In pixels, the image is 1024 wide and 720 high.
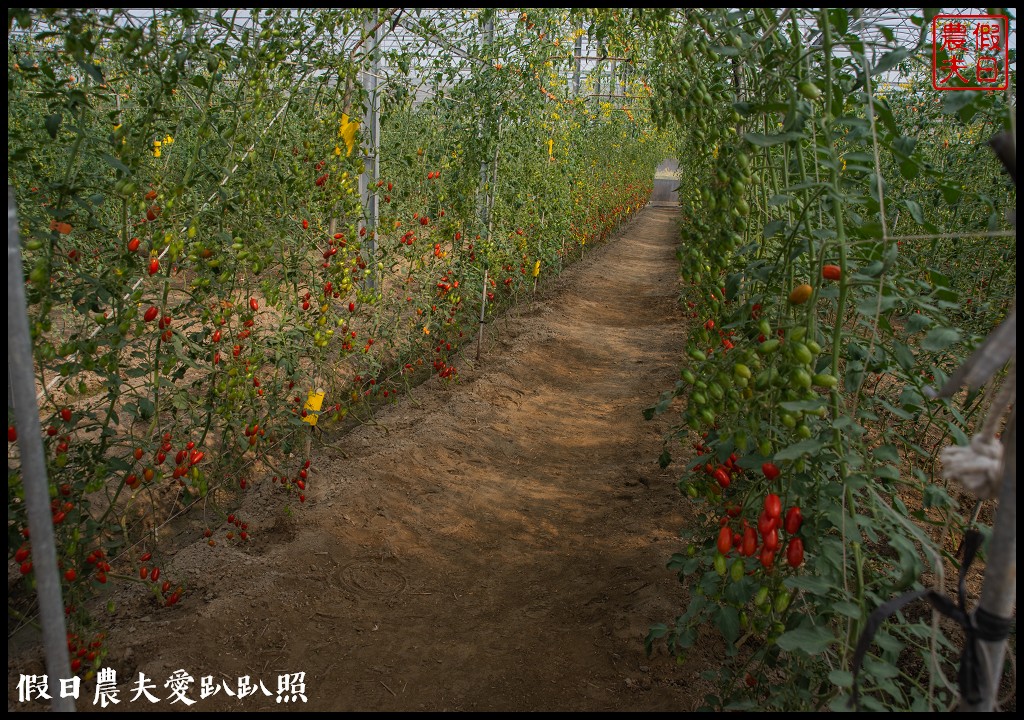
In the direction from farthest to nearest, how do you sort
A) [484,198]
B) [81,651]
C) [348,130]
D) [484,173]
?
[484,198] < [484,173] < [348,130] < [81,651]

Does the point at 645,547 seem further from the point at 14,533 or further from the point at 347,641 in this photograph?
the point at 14,533

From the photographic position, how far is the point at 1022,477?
31.9 inches

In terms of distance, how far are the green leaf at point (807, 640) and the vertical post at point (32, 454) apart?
3.50 ft

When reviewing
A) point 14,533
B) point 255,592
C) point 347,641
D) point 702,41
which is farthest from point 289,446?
point 702,41

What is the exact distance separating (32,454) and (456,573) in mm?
1874

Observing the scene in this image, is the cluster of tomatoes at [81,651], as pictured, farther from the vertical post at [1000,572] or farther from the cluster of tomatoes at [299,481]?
the vertical post at [1000,572]

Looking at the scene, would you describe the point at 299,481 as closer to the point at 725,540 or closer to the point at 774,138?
the point at 725,540

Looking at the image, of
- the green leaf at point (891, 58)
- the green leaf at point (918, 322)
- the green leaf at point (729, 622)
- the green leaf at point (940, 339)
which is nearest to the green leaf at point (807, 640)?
the green leaf at point (729, 622)

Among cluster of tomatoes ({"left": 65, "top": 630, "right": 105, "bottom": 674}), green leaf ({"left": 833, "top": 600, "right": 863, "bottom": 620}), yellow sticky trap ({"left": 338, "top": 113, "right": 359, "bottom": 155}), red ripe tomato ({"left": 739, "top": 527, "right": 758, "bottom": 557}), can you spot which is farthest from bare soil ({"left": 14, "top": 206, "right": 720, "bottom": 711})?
yellow sticky trap ({"left": 338, "top": 113, "right": 359, "bottom": 155})

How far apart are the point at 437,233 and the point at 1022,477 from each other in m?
3.47

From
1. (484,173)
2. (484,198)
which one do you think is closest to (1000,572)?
(484,173)

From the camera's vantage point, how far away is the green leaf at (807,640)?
113cm

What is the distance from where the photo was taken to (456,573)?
2.70 meters

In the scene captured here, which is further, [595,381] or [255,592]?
[595,381]
